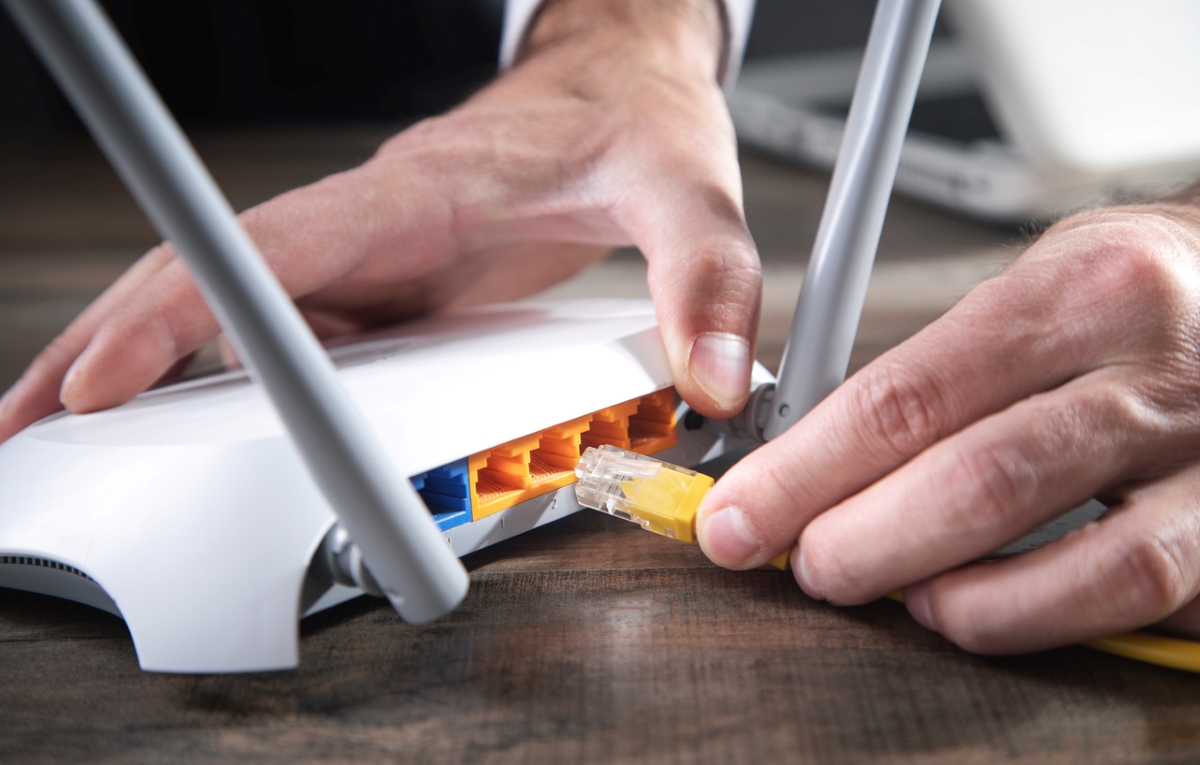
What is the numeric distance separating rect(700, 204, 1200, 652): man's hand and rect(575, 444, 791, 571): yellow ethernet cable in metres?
0.02

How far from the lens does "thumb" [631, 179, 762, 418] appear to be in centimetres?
50

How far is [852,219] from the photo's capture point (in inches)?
19.5

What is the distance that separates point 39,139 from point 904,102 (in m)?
3.66

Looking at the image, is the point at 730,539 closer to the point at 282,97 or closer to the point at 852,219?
the point at 852,219

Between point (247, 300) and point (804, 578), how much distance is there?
0.26 metres

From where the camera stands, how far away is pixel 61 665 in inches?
15.5

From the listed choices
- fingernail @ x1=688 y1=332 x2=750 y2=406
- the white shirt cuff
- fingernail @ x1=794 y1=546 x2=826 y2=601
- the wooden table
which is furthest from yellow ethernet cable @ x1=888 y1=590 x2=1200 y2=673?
the white shirt cuff

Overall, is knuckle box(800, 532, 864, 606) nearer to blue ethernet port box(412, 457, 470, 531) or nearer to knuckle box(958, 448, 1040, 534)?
knuckle box(958, 448, 1040, 534)

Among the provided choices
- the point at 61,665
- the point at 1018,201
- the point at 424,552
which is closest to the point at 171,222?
the point at 424,552

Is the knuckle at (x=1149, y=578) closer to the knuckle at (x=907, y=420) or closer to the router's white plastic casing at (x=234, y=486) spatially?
the knuckle at (x=907, y=420)

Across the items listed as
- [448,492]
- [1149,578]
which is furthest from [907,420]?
[448,492]

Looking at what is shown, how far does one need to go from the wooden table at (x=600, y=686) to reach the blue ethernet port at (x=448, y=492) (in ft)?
0.11

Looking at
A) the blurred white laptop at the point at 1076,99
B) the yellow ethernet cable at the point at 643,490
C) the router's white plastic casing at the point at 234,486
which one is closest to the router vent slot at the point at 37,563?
the router's white plastic casing at the point at 234,486

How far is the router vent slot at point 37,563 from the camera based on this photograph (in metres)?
0.41
